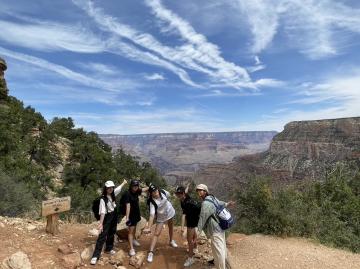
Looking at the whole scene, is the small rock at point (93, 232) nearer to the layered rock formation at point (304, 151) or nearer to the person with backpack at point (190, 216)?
the person with backpack at point (190, 216)

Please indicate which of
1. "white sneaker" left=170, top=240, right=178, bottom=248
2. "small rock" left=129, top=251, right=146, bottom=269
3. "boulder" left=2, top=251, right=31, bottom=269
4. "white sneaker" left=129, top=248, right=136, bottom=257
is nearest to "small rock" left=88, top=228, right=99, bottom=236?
"white sneaker" left=129, top=248, right=136, bottom=257

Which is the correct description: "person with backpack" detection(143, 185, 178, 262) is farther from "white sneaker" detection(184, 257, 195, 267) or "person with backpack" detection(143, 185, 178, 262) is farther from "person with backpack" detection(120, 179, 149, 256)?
"white sneaker" detection(184, 257, 195, 267)

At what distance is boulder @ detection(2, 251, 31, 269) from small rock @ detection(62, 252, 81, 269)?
31.2 inches

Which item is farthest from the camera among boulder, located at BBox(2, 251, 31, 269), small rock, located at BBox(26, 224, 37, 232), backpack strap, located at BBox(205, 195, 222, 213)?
small rock, located at BBox(26, 224, 37, 232)

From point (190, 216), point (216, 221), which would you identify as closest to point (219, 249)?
point (216, 221)

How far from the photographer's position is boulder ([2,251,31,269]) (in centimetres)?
816

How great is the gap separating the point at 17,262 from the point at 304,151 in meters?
164

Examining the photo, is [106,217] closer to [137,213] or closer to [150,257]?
[137,213]

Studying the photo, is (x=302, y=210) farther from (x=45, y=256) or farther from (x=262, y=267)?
(x=45, y=256)

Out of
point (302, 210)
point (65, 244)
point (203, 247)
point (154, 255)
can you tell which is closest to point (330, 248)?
point (302, 210)

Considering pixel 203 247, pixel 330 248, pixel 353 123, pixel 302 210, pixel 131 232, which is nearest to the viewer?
pixel 131 232

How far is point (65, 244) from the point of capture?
9453 millimetres

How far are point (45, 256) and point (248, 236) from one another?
637 centimetres

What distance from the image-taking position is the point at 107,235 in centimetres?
930
